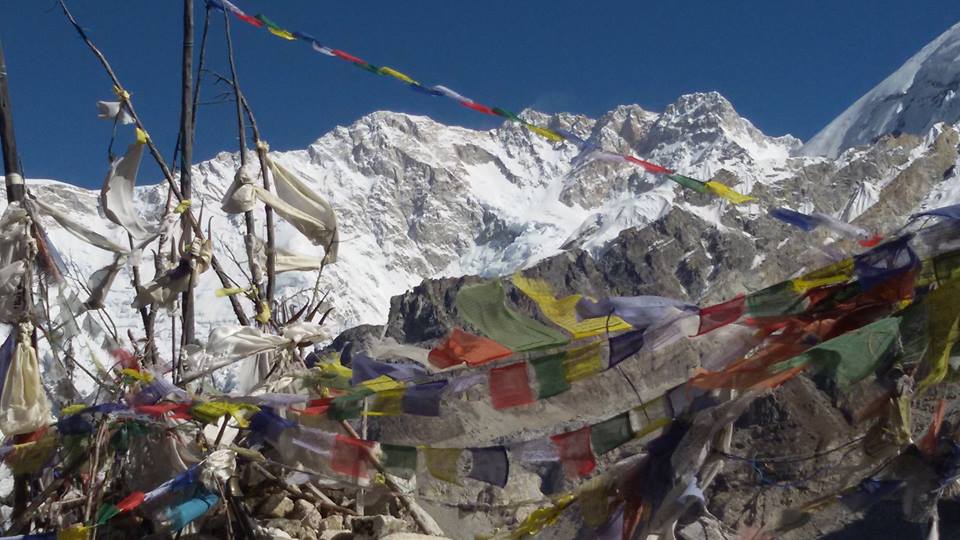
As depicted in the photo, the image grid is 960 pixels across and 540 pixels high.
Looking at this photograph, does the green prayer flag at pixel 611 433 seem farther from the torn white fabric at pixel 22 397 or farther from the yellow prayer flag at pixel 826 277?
the torn white fabric at pixel 22 397

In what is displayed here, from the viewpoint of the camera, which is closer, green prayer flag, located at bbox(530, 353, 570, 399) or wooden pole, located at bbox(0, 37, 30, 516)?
green prayer flag, located at bbox(530, 353, 570, 399)

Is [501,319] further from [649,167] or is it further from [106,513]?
[106,513]

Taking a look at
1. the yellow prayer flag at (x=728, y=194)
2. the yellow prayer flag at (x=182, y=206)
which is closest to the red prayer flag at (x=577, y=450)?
the yellow prayer flag at (x=728, y=194)

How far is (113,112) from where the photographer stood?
271 inches

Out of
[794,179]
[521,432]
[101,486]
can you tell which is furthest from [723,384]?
[794,179]

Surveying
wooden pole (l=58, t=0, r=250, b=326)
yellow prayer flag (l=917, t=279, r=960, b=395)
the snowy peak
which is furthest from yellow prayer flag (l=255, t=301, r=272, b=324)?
the snowy peak

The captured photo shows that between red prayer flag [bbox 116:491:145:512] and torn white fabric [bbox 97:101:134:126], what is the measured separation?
2.43m

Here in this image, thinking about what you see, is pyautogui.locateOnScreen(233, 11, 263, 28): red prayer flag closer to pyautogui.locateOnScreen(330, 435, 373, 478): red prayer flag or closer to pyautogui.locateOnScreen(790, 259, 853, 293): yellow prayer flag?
pyautogui.locateOnScreen(330, 435, 373, 478): red prayer flag

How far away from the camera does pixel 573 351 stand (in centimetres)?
441

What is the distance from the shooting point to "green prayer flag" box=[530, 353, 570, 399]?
444 cm

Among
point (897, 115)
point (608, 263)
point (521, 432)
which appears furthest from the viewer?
point (897, 115)

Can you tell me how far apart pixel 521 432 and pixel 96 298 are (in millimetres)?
2746

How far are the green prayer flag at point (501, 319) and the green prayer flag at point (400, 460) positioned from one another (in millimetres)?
941

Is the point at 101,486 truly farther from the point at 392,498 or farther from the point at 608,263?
the point at 608,263
